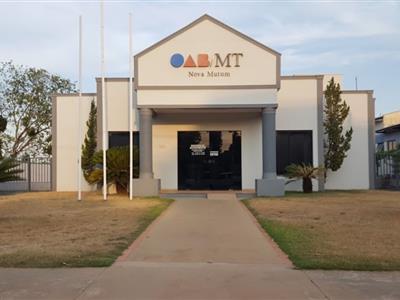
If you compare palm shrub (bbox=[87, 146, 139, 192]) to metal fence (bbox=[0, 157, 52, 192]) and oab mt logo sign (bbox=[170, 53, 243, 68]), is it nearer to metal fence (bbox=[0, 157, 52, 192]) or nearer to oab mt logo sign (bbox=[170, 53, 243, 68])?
oab mt logo sign (bbox=[170, 53, 243, 68])

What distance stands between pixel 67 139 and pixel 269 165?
12.0 meters

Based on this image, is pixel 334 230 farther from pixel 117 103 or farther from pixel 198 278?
pixel 117 103

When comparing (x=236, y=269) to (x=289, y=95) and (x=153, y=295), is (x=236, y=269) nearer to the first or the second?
(x=153, y=295)

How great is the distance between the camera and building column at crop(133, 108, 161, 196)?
25234 mm

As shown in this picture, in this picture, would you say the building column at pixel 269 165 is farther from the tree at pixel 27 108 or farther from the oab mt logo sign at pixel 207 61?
the tree at pixel 27 108

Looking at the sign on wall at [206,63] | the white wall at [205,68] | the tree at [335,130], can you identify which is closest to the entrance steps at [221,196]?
the white wall at [205,68]

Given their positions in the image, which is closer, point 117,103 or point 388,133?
point 117,103

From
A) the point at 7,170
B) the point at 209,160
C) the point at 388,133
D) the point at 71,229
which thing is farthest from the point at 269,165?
the point at 388,133

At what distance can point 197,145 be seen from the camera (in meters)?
30.1

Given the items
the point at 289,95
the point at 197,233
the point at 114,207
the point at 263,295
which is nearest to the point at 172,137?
the point at 289,95

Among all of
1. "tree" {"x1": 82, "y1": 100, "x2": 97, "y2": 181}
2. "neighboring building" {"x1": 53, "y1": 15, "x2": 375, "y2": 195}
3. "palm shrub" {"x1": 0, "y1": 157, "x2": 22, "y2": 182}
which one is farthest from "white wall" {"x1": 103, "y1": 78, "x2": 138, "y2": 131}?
"palm shrub" {"x1": 0, "y1": 157, "x2": 22, "y2": 182}

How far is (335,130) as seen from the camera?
1168 inches

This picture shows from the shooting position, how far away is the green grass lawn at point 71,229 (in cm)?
1037

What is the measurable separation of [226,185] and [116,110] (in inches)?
280
